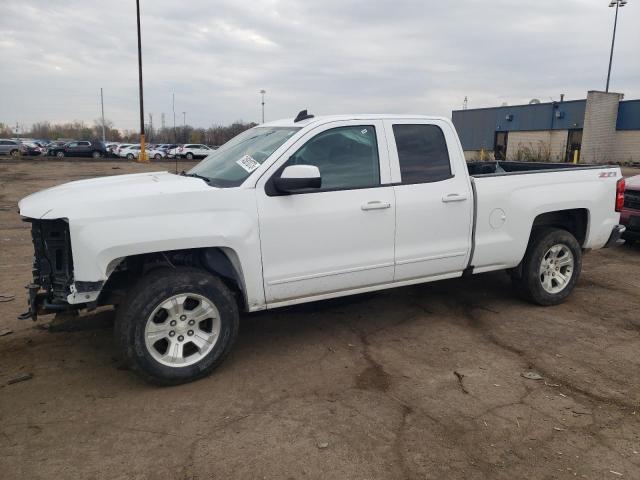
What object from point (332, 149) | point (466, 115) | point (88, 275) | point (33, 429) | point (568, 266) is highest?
point (466, 115)

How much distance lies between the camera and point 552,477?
2.78 meters

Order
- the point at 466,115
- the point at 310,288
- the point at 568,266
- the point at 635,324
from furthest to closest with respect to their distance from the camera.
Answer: the point at 466,115
the point at 568,266
the point at 635,324
the point at 310,288

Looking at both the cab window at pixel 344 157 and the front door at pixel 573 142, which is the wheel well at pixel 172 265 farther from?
the front door at pixel 573 142

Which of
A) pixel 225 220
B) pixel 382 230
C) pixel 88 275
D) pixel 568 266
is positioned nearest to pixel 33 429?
pixel 88 275

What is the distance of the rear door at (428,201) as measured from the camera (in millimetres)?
4562

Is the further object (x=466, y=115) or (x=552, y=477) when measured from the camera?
(x=466, y=115)

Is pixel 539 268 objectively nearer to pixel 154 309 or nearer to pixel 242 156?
pixel 242 156

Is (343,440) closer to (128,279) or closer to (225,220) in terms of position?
(225,220)

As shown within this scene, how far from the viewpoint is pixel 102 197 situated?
361 centimetres

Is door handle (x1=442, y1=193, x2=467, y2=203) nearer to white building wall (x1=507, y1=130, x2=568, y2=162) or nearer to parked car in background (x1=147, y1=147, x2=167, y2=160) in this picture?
white building wall (x1=507, y1=130, x2=568, y2=162)

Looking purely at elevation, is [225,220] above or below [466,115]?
below

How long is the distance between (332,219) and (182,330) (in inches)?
56.5

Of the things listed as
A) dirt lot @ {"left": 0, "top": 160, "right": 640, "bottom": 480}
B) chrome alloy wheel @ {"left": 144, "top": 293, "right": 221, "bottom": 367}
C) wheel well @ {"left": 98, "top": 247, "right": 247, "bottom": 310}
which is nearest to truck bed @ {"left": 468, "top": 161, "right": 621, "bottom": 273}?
dirt lot @ {"left": 0, "top": 160, "right": 640, "bottom": 480}

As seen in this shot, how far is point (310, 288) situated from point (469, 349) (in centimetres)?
151
